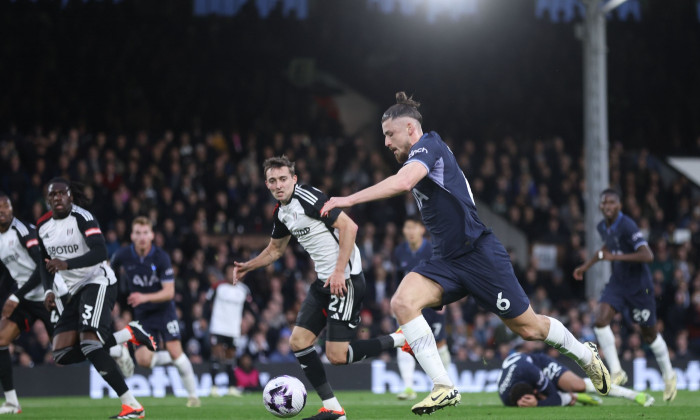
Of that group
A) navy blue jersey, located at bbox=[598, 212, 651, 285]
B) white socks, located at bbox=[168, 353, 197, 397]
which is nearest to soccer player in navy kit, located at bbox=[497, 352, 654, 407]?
navy blue jersey, located at bbox=[598, 212, 651, 285]

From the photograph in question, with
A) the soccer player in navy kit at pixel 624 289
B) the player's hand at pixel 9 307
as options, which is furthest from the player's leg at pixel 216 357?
the soccer player in navy kit at pixel 624 289

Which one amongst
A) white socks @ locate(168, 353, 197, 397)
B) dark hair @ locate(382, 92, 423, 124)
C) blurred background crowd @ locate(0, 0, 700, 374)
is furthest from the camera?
blurred background crowd @ locate(0, 0, 700, 374)

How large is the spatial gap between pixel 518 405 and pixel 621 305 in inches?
80.5

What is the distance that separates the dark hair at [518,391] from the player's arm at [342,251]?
10.4 feet

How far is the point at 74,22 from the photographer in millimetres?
22281

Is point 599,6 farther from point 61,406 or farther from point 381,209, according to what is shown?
point 61,406

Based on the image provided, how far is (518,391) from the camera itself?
35.7 feet

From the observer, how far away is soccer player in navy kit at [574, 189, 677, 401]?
11883 millimetres

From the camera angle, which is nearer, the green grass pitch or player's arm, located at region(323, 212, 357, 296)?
player's arm, located at region(323, 212, 357, 296)

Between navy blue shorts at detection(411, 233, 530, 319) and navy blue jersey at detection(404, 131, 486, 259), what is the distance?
0.28 ft

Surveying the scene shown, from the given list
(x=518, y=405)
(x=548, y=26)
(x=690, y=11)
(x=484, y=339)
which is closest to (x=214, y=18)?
(x=548, y=26)

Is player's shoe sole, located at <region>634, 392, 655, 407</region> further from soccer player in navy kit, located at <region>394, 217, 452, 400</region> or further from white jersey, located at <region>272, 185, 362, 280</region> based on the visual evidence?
white jersey, located at <region>272, 185, 362, 280</region>

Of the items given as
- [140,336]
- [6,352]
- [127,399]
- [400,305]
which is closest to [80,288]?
[140,336]

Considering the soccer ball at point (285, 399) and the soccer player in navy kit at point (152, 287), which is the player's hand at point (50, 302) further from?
the soccer player in navy kit at point (152, 287)
